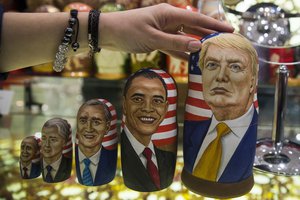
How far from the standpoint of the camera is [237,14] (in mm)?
1021

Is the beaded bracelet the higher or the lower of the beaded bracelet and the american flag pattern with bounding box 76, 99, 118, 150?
the higher

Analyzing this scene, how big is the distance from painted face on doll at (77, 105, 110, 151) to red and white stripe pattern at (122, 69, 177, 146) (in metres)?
0.12

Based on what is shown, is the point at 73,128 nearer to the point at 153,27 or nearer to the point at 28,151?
the point at 28,151

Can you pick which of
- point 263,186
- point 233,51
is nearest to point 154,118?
point 233,51

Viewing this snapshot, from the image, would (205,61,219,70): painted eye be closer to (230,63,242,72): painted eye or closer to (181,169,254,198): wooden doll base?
(230,63,242,72): painted eye

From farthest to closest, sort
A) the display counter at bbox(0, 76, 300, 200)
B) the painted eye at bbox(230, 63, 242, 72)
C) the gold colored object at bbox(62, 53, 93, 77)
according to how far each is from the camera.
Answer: the gold colored object at bbox(62, 53, 93, 77) < the display counter at bbox(0, 76, 300, 200) < the painted eye at bbox(230, 63, 242, 72)

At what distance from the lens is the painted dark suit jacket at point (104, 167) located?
865 millimetres

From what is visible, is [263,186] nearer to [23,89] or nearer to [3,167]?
[3,167]

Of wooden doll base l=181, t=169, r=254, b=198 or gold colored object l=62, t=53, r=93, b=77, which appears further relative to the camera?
gold colored object l=62, t=53, r=93, b=77

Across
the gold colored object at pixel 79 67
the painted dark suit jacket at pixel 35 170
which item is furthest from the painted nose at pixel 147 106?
the gold colored object at pixel 79 67

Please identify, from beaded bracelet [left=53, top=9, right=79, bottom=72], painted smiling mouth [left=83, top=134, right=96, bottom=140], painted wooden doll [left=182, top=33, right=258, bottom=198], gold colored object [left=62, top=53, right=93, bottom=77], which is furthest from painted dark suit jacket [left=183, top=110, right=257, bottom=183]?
gold colored object [left=62, top=53, right=93, bottom=77]

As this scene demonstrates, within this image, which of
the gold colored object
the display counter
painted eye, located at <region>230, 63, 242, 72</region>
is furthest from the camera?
the gold colored object

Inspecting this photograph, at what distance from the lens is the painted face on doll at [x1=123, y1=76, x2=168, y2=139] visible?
807 mm

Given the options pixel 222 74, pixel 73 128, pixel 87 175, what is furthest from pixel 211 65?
pixel 73 128
